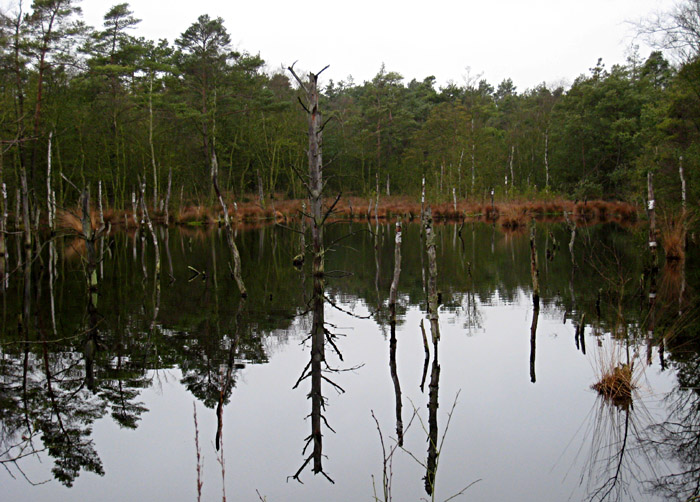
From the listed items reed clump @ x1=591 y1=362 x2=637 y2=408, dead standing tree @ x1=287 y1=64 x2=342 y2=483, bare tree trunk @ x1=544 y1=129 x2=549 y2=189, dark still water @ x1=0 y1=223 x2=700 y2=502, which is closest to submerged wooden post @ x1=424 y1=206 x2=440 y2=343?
dark still water @ x1=0 y1=223 x2=700 y2=502

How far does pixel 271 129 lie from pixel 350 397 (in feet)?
129

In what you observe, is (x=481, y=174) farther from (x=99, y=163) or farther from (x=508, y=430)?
(x=508, y=430)

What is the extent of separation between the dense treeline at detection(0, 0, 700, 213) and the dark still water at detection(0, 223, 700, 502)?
10408 mm

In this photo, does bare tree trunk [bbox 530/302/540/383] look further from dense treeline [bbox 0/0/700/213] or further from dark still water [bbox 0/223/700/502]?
dense treeline [bbox 0/0/700/213]

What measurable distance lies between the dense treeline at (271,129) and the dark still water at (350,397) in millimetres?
10408

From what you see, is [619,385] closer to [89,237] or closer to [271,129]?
[89,237]

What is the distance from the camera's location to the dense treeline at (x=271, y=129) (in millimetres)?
24562

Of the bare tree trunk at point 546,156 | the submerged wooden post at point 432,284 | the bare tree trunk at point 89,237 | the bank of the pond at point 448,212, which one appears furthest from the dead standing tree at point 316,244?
the bare tree trunk at point 546,156

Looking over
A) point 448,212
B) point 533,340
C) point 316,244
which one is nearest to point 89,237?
point 316,244

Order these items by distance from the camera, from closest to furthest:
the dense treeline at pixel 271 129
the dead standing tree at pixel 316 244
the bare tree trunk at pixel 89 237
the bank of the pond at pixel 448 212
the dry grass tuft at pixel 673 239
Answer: the dead standing tree at pixel 316 244
the bare tree trunk at pixel 89 237
the dry grass tuft at pixel 673 239
the dense treeline at pixel 271 129
the bank of the pond at pixel 448 212

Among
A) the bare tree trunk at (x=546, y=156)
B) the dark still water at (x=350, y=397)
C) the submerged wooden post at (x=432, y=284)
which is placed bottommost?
the dark still water at (x=350, y=397)

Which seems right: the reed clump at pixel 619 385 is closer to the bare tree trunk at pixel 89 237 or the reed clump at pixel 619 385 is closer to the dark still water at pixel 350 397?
the dark still water at pixel 350 397

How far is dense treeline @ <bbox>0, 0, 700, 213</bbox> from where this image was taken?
2456 centimetres

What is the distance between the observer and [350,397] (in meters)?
8.12
